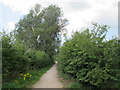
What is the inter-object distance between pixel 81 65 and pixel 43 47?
2274 centimetres

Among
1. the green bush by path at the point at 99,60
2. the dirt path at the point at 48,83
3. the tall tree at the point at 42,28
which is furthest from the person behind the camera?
the tall tree at the point at 42,28

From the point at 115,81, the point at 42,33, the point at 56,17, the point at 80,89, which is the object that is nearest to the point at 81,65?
the point at 80,89

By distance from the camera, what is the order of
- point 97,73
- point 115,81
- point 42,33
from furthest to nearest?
point 42,33
point 115,81
point 97,73

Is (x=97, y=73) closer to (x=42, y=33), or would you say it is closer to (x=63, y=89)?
(x=63, y=89)


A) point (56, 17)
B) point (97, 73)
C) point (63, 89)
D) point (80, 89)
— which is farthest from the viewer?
point (56, 17)

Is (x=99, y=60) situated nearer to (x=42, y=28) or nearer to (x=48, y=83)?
(x=48, y=83)

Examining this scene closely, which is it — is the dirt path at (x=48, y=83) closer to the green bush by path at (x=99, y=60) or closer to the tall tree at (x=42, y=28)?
the green bush by path at (x=99, y=60)

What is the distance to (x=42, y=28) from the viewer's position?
28.4 metres

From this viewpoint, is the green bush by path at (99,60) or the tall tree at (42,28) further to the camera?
the tall tree at (42,28)

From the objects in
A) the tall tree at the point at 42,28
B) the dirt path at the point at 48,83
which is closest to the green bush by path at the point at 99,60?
the dirt path at the point at 48,83

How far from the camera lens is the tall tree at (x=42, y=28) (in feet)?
93.8

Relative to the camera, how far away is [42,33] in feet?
93.0

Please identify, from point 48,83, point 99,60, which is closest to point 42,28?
point 48,83

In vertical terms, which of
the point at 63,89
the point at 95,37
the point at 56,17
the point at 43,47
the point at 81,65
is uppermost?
the point at 56,17
